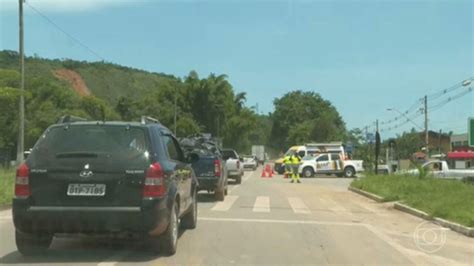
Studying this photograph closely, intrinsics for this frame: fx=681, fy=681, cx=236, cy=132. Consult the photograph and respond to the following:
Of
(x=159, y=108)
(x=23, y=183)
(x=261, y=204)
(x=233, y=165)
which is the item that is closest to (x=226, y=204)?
(x=261, y=204)

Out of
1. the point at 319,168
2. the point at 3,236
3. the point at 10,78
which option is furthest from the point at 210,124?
the point at 3,236

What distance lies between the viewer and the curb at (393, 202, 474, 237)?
1370 centimetres

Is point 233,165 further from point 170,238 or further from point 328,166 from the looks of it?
point 170,238

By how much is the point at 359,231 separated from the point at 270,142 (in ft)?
396

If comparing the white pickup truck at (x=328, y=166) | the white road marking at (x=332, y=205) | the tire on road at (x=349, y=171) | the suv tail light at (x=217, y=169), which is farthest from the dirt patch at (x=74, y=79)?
the suv tail light at (x=217, y=169)

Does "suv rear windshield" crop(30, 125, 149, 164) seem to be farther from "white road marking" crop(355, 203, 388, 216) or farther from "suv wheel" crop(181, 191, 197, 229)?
"white road marking" crop(355, 203, 388, 216)

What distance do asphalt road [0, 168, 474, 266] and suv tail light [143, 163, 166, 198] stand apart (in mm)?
932

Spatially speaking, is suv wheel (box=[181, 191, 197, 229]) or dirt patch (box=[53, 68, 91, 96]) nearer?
suv wheel (box=[181, 191, 197, 229])

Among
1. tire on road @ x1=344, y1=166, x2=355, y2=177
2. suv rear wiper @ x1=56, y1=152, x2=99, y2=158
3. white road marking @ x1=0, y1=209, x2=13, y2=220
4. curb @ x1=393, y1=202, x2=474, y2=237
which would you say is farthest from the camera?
tire on road @ x1=344, y1=166, x2=355, y2=177

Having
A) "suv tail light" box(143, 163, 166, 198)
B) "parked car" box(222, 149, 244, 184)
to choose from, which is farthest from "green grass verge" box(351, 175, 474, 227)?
"suv tail light" box(143, 163, 166, 198)

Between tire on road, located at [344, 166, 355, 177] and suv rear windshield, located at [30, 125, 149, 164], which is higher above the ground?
suv rear windshield, located at [30, 125, 149, 164]

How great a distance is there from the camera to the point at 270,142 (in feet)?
441

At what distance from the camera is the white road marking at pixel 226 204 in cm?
1816

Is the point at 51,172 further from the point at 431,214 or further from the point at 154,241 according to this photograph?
the point at 431,214
